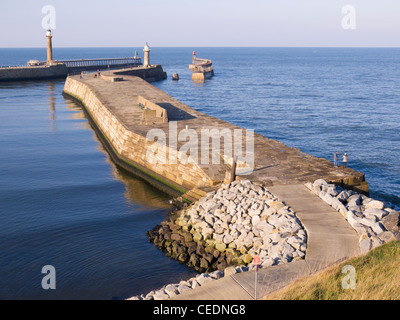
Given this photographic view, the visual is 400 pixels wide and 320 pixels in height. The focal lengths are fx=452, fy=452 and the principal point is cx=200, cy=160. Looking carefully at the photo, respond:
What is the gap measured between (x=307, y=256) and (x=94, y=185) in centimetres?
1516

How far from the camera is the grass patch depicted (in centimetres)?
967

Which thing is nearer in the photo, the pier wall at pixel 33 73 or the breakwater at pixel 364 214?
the breakwater at pixel 364 214

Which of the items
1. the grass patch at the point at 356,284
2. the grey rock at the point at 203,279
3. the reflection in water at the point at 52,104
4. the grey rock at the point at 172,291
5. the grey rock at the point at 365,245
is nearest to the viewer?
the grass patch at the point at 356,284

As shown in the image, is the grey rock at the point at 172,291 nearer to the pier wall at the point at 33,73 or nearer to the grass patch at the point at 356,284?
the grass patch at the point at 356,284

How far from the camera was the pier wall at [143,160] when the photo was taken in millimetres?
22156

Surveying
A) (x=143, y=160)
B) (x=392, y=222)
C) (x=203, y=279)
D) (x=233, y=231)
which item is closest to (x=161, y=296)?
(x=203, y=279)

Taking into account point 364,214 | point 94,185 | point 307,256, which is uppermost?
point 364,214

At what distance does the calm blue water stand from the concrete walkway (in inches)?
161

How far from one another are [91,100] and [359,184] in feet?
108

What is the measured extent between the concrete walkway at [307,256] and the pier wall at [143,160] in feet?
19.3

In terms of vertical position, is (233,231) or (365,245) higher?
(365,245)

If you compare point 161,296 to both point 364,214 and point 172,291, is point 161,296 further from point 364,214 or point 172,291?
point 364,214

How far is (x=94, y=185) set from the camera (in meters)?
24.8

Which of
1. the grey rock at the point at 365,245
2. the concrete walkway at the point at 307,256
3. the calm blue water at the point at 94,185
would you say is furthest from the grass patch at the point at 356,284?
the calm blue water at the point at 94,185
